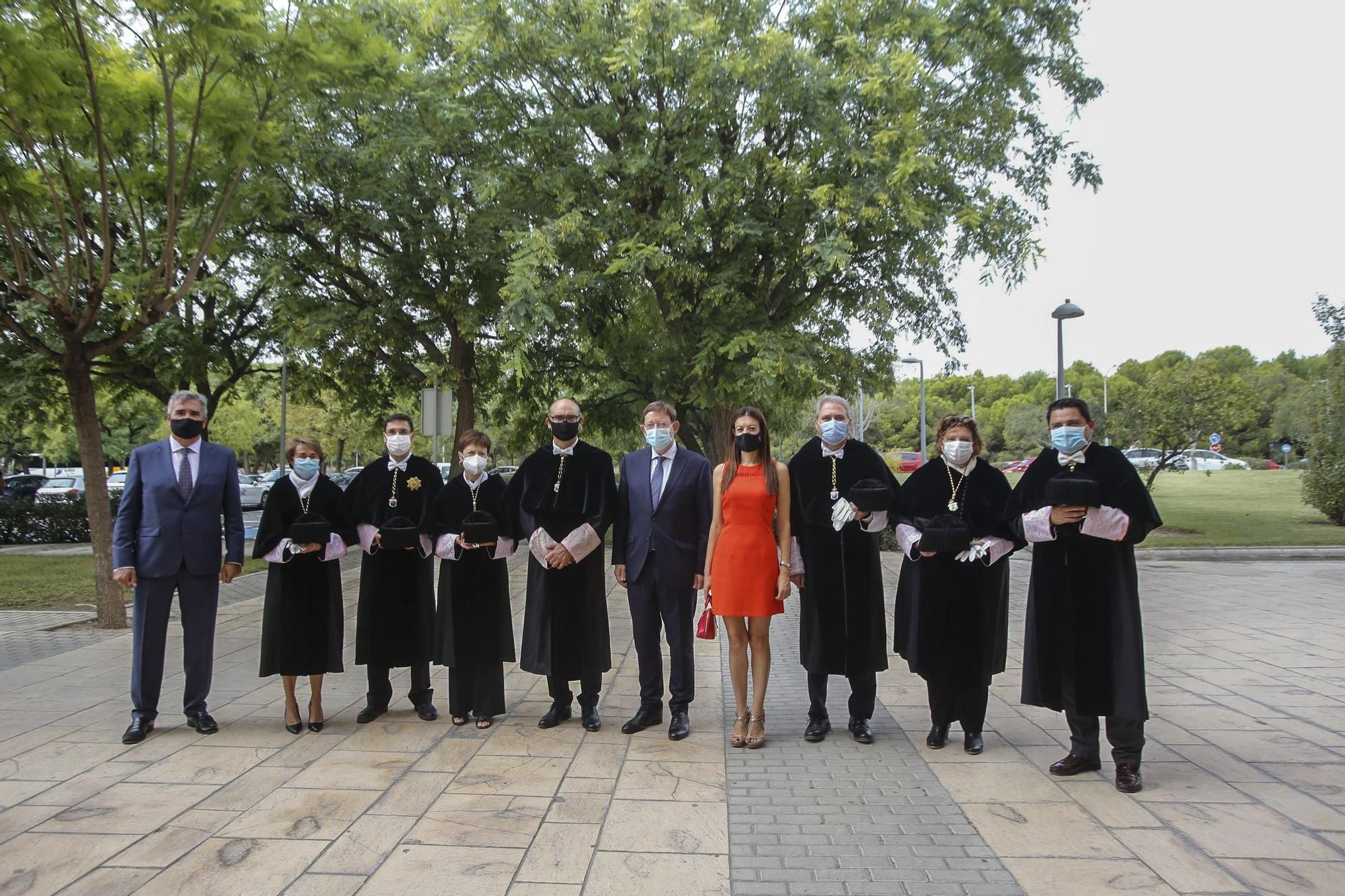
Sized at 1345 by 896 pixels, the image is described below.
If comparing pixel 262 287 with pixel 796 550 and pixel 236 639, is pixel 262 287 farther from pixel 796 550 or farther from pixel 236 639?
pixel 796 550

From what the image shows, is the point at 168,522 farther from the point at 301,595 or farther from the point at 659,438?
the point at 659,438

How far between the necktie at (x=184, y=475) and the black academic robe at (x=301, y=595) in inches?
19.7

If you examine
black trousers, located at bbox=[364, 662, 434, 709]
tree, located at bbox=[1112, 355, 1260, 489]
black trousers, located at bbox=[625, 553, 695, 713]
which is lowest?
black trousers, located at bbox=[364, 662, 434, 709]

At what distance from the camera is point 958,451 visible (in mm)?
5426

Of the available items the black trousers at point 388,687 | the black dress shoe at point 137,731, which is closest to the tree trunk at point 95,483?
the black dress shoe at point 137,731

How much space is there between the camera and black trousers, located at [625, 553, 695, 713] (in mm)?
5801

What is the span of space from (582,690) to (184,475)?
2823mm

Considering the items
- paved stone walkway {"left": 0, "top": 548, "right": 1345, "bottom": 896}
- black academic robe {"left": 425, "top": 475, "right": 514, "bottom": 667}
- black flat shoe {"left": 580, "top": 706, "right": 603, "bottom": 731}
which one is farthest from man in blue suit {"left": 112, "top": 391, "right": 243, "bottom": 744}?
black flat shoe {"left": 580, "top": 706, "right": 603, "bottom": 731}

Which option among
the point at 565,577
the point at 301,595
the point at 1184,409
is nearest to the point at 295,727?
the point at 301,595

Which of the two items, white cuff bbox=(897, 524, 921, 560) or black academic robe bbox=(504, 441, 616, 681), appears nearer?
white cuff bbox=(897, 524, 921, 560)

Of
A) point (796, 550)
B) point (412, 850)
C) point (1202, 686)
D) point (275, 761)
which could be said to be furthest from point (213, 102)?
point (1202, 686)

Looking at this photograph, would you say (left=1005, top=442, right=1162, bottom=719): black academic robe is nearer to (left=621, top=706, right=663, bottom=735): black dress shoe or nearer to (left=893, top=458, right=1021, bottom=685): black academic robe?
(left=893, top=458, right=1021, bottom=685): black academic robe

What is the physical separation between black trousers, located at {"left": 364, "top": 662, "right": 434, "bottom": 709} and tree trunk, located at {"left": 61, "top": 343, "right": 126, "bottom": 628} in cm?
498

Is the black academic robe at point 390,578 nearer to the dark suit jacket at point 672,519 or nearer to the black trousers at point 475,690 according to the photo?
the black trousers at point 475,690
